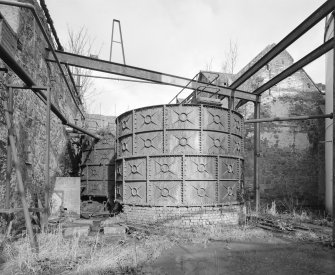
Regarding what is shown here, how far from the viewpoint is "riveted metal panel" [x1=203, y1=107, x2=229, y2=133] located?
29.2 feet

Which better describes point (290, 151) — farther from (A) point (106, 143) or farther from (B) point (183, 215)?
(A) point (106, 143)

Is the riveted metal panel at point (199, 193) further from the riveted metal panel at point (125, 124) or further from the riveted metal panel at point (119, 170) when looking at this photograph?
the riveted metal panel at point (125, 124)

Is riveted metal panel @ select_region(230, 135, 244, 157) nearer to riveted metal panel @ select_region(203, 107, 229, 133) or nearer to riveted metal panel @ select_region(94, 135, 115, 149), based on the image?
riveted metal panel @ select_region(203, 107, 229, 133)

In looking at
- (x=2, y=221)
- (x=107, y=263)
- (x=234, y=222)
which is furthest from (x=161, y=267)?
(x=234, y=222)

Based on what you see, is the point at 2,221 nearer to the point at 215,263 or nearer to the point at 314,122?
the point at 215,263

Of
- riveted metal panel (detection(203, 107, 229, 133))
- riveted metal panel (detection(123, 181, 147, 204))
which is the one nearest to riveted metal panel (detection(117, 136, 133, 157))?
riveted metal panel (detection(123, 181, 147, 204))

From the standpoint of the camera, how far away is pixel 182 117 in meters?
8.79

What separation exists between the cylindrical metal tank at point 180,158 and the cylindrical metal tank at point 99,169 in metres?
3.90

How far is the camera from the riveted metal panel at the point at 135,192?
873cm

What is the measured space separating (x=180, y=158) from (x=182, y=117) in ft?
4.20

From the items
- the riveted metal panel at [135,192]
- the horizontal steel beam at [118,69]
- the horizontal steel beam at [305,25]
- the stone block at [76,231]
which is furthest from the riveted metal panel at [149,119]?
the horizontal steel beam at [305,25]

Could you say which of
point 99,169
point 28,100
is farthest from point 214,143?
point 99,169

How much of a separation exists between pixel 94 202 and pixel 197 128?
6763mm

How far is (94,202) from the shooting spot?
1291 cm
